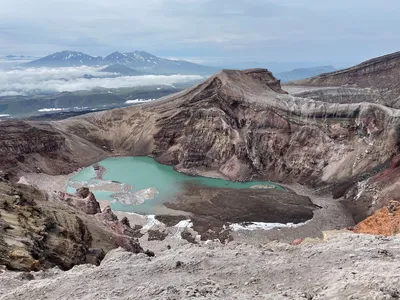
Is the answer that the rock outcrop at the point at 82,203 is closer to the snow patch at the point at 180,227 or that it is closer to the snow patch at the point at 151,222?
the snow patch at the point at 151,222

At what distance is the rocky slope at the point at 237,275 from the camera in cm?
1183

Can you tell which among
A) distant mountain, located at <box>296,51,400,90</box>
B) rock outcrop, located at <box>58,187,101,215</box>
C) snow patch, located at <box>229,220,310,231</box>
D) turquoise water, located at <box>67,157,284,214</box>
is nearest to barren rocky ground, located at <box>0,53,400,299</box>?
rock outcrop, located at <box>58,187,101,215</box>

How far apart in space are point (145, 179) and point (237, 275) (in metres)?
45.5

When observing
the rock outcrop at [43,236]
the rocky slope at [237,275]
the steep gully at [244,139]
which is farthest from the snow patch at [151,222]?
the rocky slope at [237,275]

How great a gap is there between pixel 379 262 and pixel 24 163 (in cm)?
5653

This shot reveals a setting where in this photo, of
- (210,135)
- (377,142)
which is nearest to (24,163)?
(210,135)

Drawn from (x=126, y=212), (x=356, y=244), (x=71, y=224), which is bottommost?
(x=126, y=212)

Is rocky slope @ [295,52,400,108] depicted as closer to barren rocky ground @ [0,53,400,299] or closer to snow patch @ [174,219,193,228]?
barren rocky ground @ [0,53,400,299]

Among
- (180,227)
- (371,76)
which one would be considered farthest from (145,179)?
(371,76)

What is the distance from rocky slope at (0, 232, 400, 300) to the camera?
11828 millimetres

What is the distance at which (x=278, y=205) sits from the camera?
149ft

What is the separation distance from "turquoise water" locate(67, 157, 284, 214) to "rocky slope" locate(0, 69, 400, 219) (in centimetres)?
239

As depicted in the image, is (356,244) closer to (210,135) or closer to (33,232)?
(33,232)

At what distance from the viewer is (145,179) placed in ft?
191
